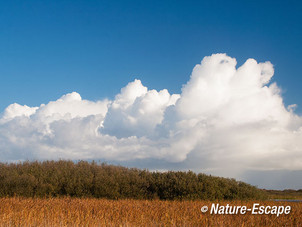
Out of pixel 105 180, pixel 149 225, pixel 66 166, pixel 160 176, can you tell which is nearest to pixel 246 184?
pixel 160 176

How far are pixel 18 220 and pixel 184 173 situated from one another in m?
12.3

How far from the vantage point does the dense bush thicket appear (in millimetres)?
16953

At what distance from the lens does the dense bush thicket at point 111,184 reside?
55.6 feet

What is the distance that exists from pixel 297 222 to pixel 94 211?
618 cm

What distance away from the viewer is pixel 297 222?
8.45m

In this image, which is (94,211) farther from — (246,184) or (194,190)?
(246,184)

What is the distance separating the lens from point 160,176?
62.3 ft

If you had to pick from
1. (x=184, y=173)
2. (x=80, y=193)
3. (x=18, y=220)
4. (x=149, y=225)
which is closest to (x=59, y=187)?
(x=80, y=193)

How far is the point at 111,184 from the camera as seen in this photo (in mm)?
17750

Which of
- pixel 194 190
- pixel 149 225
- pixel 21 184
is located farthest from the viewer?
pixel 194 190

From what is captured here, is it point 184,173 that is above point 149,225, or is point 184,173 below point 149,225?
above

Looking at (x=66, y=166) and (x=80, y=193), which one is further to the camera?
(x=66, y=166)

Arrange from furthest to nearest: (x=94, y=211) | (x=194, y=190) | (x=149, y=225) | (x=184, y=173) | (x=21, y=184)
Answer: (x=184, y=173) → (x=194, y=190) → (x=21, y=184) → (x=94, y=211) → (x=149, y=225)

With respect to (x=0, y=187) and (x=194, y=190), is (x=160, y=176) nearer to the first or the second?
(x=194, y=190)
